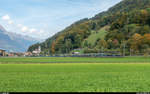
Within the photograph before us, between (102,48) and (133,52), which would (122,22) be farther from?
(133,52)

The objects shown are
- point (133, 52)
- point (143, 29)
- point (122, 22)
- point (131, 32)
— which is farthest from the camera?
point (122, 22)

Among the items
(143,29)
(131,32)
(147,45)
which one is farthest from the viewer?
(131,32)

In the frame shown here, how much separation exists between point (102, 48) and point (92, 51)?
9728 millimetres

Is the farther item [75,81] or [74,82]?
[75,81]

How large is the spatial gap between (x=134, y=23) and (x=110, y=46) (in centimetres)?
4389

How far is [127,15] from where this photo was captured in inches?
7456

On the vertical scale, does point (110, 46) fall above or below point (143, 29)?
below

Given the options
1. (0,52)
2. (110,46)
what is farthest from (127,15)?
(0,52)

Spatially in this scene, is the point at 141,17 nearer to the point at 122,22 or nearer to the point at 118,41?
the point at 122,22

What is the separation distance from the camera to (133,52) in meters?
115

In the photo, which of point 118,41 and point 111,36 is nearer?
point 118,41

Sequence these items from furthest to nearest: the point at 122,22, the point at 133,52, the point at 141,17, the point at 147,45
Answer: the point at 122,22 < the point at 141,17 < the point at 133,52 < the point at 147,45

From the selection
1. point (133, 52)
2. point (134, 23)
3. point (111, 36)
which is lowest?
point (133, 52)

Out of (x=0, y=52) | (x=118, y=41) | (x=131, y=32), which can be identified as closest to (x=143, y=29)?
(x=131, y=32)
